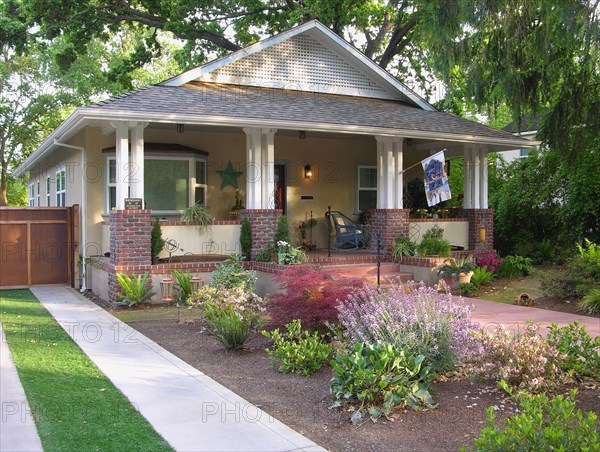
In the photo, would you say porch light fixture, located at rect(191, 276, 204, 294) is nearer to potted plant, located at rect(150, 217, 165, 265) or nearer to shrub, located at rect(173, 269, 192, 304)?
shrub, located at rect(173, 269, 192, 304)

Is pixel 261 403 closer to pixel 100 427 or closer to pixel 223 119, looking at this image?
pixel 100 427

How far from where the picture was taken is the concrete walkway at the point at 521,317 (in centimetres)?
874

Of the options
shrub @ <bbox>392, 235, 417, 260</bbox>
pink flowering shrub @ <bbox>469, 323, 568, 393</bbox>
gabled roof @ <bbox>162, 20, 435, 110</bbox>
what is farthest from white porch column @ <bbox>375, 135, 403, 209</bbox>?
pink flowering shrub @ <bbox>469, 323, 568, 393</bbox>

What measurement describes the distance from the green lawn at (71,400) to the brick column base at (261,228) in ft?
15.1

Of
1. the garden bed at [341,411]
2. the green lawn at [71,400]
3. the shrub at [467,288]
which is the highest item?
the shrub at [467,288]

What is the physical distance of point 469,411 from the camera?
5.21 m

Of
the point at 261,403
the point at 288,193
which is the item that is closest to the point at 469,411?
the point at 261,403

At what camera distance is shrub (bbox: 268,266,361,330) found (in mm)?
7277

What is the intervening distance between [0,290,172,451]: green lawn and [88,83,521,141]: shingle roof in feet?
15.3

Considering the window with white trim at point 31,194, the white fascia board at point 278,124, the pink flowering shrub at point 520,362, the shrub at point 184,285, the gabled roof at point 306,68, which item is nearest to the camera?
the pink flowering shrub at point 520,362

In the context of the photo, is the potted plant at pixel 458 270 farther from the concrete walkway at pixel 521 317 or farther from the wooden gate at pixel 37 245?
the wooden gate at pixel 37 245

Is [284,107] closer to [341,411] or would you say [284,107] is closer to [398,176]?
[398,176]

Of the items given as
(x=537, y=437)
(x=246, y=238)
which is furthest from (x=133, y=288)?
(x=537, y=437)

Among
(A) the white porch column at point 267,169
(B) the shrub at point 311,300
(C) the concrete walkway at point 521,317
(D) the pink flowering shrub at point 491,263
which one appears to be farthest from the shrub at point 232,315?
(D) the pink flowering shrub at point 491,263
